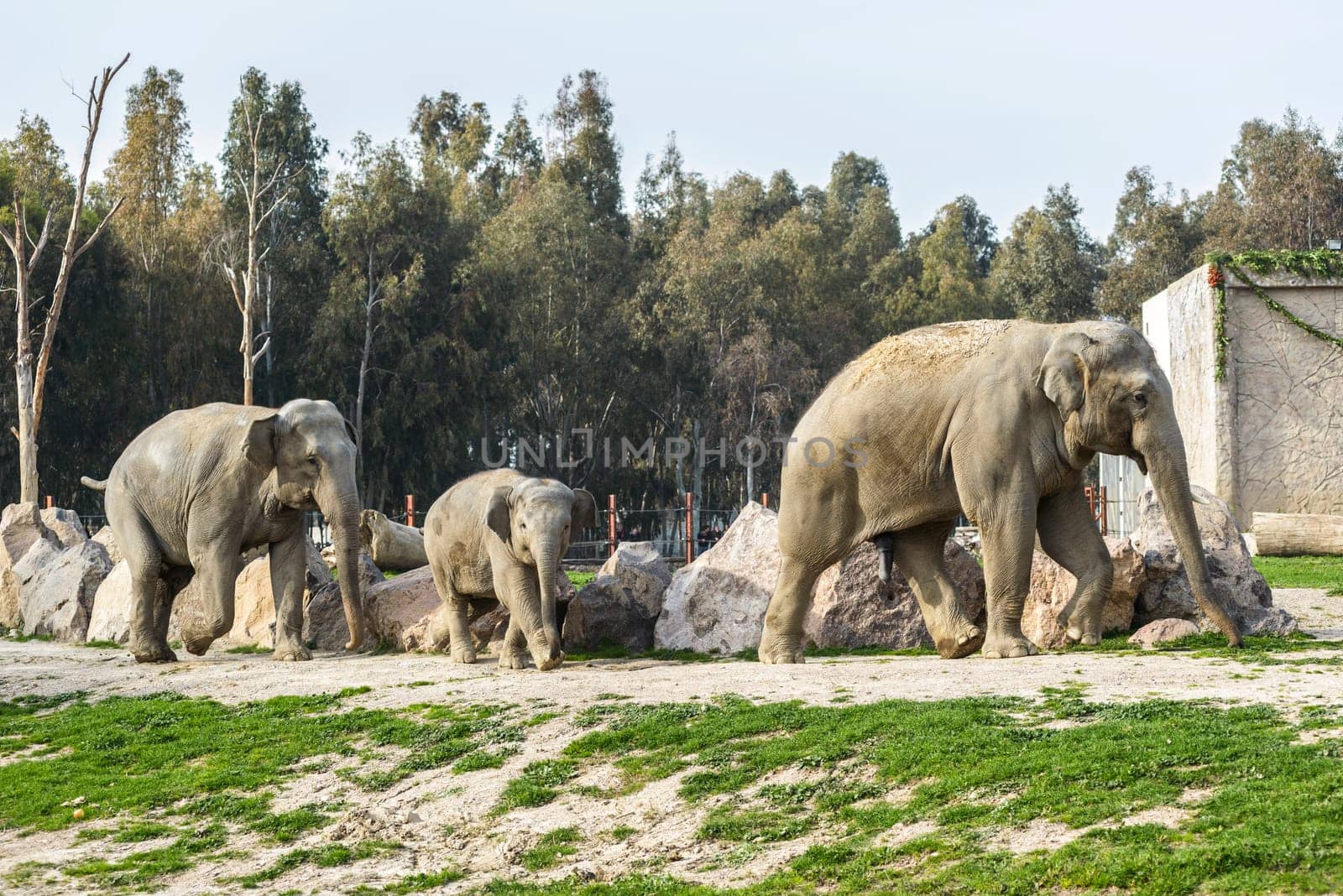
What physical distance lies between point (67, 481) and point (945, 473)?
38.7 meters

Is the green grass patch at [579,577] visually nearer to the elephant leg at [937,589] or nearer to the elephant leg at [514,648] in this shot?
the elephant leg at [514,648]

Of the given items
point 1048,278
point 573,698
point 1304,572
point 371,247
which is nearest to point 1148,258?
point 1048,278

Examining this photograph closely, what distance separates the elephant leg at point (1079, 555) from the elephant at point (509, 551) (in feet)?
11.8

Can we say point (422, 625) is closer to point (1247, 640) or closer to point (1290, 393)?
point (1247, 640)

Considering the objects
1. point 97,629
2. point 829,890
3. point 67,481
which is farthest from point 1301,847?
point 67,481

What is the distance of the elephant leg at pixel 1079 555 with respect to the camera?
11.7 m

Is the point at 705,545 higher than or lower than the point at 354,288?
lower

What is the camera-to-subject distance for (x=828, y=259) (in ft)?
190

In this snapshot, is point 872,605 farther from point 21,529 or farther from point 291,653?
point 21,529

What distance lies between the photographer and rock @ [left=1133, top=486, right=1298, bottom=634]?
503 inches

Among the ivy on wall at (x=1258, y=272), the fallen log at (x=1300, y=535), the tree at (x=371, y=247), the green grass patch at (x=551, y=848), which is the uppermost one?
the tree at (x=371, y=247)

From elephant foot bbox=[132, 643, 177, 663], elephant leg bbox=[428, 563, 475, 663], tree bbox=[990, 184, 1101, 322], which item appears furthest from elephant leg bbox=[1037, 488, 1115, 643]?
tree bbox=[990, 184, 1101, 322]

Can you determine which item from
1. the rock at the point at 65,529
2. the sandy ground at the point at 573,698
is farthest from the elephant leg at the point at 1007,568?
the rock at the point at 65,529

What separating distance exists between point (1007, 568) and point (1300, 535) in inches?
548
